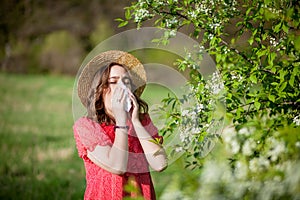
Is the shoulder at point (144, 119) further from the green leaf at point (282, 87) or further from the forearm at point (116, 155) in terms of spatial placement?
the green leaf at point (282, 87)

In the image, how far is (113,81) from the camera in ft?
11.3

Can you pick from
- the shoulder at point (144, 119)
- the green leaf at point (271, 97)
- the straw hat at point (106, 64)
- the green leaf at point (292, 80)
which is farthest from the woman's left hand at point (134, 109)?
the green leaf at point (292, 80)

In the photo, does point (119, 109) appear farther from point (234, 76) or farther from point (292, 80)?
point (292, 80)

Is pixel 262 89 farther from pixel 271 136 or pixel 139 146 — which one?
pixel 139 146

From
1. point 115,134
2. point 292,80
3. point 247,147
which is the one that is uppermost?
point 292,80

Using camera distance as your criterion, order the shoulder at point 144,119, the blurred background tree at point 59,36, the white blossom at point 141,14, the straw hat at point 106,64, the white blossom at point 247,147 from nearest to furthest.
A: 1. the white blossom at point 247,147
2. the white blossom at point 141,14
3. the shoulder at point 144,119
4. the straw hat at point 106,64
5. the blurred background tree at point 59,36

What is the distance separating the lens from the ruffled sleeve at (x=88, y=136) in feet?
10.9

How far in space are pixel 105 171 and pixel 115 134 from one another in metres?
0.26

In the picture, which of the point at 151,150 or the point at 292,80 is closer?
the point at 292,80

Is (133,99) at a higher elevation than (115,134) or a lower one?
higher

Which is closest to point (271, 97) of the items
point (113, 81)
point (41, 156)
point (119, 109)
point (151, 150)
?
point (151, 150)

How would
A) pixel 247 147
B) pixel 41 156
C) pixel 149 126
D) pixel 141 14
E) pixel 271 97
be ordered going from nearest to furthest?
pixel 247 147, pixel 271 97, pixel 141 14, pixel 149 126, pixel 41 156

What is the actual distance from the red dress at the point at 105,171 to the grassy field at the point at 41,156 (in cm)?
22

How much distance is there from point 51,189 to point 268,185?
437cm
